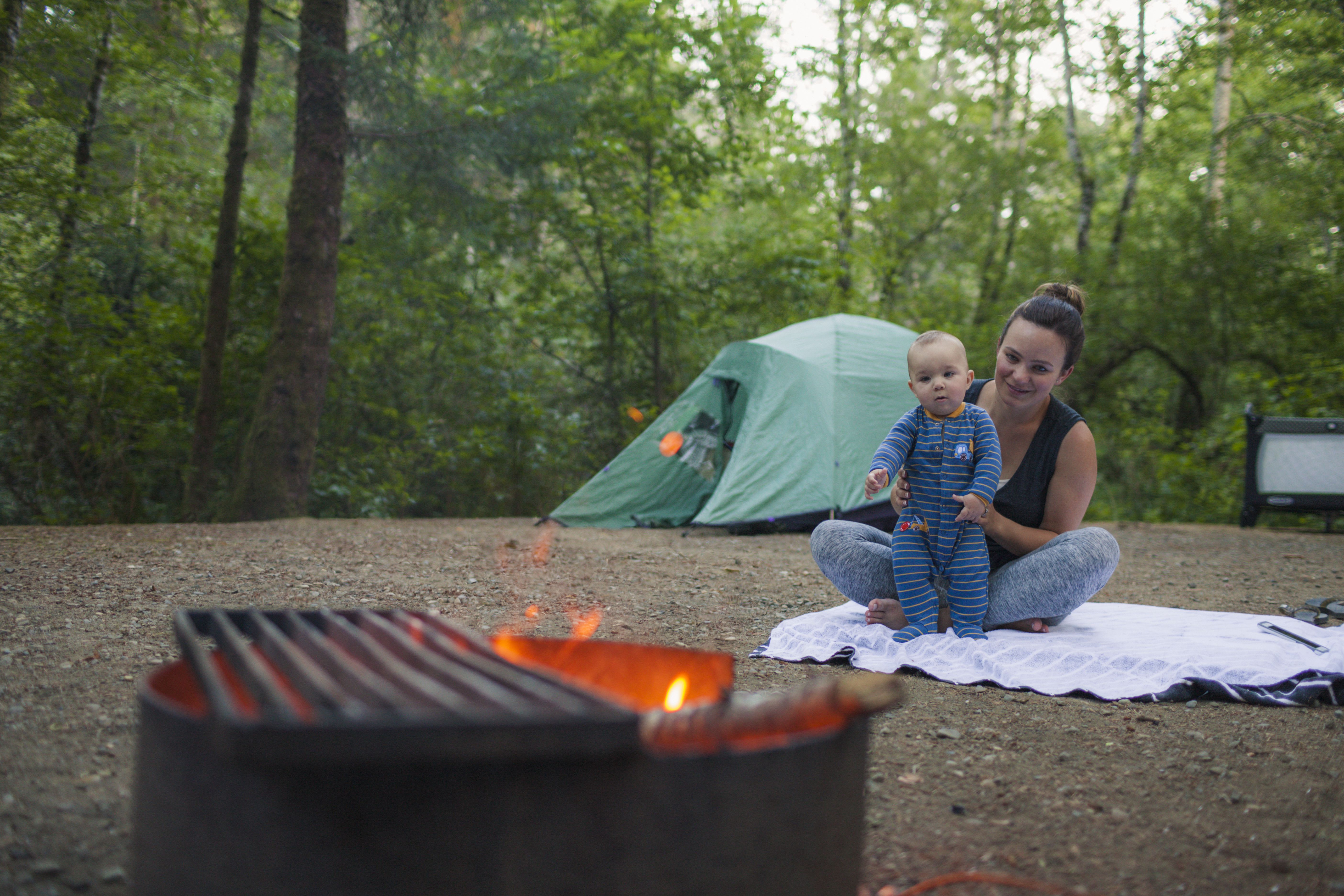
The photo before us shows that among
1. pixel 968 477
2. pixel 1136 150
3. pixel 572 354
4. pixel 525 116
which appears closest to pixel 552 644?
pixel 968 477

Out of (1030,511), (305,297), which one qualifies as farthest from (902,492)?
(305,297)

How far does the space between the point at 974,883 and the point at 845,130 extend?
14.6 m

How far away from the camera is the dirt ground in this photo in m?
1.57

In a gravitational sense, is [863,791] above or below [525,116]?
below

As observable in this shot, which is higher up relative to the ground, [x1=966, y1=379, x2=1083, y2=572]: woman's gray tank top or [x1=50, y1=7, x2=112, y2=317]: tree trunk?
[x1=50, y1=7, x2=112, y2=317]: tree trunk

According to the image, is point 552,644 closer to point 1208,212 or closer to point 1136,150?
point 1208,212

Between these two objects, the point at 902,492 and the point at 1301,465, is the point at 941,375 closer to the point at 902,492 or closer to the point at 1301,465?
the point at 902,492

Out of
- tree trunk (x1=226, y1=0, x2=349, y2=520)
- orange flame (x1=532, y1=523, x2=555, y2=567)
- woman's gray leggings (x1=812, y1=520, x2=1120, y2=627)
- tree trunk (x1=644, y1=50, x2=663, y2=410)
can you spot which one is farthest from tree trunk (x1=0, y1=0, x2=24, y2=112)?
woman's gray leggings (x1=812, y1=520, x2=1120, y2=627)

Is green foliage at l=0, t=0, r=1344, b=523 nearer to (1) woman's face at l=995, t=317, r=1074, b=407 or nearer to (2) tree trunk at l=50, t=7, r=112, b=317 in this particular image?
(2) tree trunk at l=50, t=7, r=112, b=317

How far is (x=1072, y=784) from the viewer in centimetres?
199

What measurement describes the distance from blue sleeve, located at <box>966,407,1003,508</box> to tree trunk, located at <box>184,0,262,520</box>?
676cm

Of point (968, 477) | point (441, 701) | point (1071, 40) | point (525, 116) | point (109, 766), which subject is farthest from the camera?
point (1071, 40)

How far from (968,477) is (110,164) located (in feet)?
34.3

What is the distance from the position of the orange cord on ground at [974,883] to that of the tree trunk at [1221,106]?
Answer: 11.6 m
